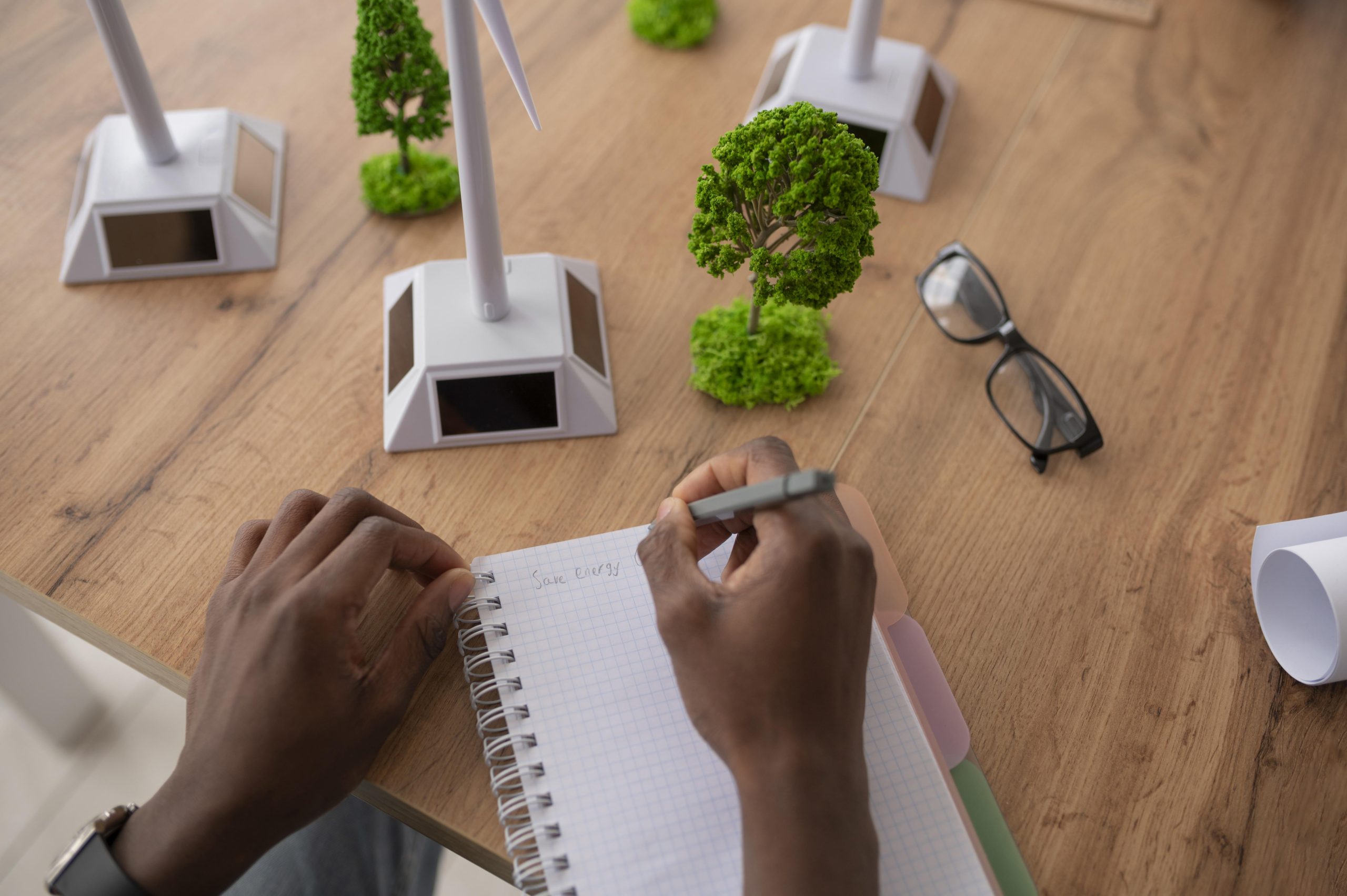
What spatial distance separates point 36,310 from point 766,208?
2.50 feet

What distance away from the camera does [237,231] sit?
39.4 inches

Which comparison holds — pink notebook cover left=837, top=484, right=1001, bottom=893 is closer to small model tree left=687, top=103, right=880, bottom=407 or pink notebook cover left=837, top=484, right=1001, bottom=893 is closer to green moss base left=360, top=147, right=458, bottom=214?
small model tree left=687, top=103, right=880, bottom=407

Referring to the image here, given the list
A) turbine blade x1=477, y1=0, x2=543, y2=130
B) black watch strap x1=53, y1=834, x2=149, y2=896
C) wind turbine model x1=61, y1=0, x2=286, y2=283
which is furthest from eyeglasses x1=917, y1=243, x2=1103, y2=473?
black watch strap x1=53, y1=834, x2=149, y2=896

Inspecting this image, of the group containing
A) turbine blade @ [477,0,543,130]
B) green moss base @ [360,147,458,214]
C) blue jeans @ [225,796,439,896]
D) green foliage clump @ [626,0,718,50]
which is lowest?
blue jeans @ [225,796,439,896]

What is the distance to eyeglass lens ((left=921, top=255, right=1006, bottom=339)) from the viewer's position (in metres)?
1.01

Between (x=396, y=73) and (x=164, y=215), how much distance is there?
0.29 metres

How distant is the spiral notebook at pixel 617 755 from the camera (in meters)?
0.67

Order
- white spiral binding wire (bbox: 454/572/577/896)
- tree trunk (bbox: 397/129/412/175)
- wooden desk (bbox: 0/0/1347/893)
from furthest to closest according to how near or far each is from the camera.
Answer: tree trunk (bbox: 397/129/412/175)
wooden desk (bbox: 0/0/1347/893)
white spiral binding wire (bbox: 454/572/577/896)

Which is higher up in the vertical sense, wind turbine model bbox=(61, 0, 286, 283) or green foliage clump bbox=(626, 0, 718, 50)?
green foliage clump bbox=(626, 0, 718, 50)

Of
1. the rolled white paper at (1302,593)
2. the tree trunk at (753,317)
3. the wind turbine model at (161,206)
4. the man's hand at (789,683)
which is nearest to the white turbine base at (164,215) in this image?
the wind turbine model at (161,206)

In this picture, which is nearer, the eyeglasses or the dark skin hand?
the dark skin hand

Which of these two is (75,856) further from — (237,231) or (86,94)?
(86,94)

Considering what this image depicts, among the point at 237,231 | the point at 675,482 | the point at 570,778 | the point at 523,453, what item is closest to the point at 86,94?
the point at 237,231

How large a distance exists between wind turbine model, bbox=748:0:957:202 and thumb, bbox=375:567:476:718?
0.68 metres
